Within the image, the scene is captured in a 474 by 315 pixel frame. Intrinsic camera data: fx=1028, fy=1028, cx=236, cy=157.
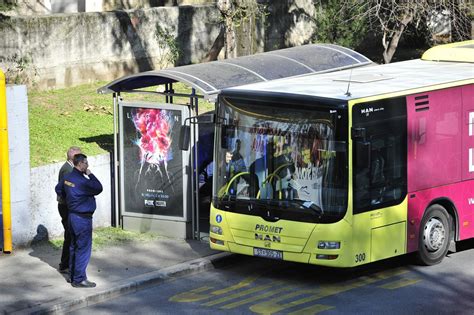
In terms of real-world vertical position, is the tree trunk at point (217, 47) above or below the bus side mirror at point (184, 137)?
above

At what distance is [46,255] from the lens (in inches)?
603

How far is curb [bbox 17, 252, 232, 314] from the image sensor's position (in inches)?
502

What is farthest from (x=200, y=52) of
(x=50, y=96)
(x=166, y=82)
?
(x=166, y=82)

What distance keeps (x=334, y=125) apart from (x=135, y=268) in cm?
361

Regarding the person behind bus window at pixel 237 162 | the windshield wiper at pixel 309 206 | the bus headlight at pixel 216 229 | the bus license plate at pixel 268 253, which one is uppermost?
the person behind bus window at pixel 237 162

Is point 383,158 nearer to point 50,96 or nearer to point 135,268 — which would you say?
point 135,268

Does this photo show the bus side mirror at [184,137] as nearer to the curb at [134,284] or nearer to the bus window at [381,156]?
the curb at [134,284]

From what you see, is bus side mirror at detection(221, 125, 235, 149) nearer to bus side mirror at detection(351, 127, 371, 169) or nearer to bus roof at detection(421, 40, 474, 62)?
bus side mirror at detection(351, 127, 371, 169)

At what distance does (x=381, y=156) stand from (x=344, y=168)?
842 mm

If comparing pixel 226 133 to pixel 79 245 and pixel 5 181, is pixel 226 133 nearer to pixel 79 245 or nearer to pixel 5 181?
pixel 79 245

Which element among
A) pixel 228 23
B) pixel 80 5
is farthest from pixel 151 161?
pixel 80 5

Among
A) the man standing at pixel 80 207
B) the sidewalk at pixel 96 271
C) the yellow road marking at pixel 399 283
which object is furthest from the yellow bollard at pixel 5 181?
the yellow road marking at pixel 399 283

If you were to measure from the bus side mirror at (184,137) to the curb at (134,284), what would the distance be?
1697 mm

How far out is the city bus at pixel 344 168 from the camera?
13719mm
